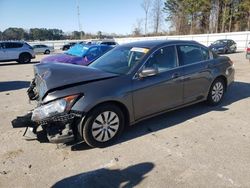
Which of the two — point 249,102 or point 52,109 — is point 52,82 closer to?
point 52,109

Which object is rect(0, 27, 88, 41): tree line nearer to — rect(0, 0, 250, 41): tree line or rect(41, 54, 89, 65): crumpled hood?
rect(0, 0, 250, 41): tree line

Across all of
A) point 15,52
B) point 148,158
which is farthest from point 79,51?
point 15,52

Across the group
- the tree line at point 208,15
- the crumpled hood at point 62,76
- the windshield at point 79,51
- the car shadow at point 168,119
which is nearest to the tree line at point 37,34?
the tree line at point 208,15

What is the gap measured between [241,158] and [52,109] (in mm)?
2797

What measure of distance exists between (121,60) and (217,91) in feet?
8.48

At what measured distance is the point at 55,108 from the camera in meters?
3.85

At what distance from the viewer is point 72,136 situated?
13.0ft

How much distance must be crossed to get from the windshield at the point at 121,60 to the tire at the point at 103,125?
784 mm

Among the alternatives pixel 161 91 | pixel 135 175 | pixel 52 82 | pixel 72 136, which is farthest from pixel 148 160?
pixel 52 82

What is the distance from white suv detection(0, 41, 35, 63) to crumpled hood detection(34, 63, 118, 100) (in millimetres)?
16881

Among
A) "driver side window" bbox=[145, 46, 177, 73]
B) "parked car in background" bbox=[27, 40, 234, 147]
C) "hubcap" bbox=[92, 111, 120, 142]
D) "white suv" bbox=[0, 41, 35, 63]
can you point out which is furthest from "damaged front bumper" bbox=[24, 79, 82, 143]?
"white suv" bbox=[0, 41, 35, 63]

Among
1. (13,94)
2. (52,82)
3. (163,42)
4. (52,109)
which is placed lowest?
(13,94)

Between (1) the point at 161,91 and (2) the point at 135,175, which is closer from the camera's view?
(2) the point at 135,175

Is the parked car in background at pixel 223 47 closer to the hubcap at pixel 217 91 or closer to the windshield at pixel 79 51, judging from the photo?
the windshield at pixel 79 51
